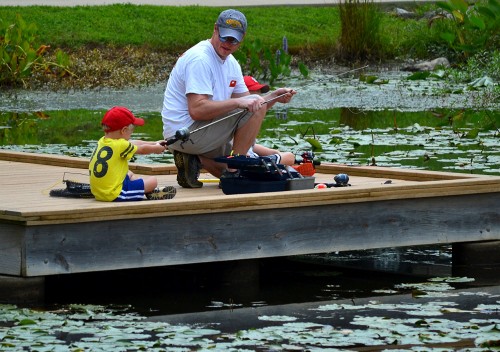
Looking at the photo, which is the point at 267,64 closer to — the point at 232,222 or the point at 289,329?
the point at 232,222

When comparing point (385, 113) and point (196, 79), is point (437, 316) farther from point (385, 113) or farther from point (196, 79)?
point (385, 113)

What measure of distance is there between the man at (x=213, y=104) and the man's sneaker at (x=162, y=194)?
1.18ft

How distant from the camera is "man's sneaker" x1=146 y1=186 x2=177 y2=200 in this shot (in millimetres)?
7145

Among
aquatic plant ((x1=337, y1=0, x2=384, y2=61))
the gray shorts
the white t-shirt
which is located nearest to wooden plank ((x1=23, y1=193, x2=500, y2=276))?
the gray shorts

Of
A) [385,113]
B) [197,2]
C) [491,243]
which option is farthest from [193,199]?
[197,2]

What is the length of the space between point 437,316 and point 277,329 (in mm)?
762

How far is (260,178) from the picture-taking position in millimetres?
7297

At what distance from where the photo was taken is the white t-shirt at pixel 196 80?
24.8 feet

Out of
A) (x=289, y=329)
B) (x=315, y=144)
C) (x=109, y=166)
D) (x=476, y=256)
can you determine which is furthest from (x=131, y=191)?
(x=315, y=144)

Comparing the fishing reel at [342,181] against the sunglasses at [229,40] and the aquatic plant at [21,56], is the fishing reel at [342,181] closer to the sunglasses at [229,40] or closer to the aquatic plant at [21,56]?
the sunglasses at [229,40]

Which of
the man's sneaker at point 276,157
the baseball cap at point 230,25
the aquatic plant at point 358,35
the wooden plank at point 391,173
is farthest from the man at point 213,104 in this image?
the aquatic plant at point 358,35

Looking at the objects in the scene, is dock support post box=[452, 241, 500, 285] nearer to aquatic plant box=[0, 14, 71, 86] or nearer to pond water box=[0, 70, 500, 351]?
pond water box=[0, 70, 500, 351]

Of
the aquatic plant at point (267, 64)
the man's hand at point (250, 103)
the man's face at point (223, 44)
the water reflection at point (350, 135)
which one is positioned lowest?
the water reflection at point (350, 135)

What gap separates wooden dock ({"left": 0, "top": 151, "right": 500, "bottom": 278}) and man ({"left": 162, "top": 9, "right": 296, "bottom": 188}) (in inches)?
8.4
